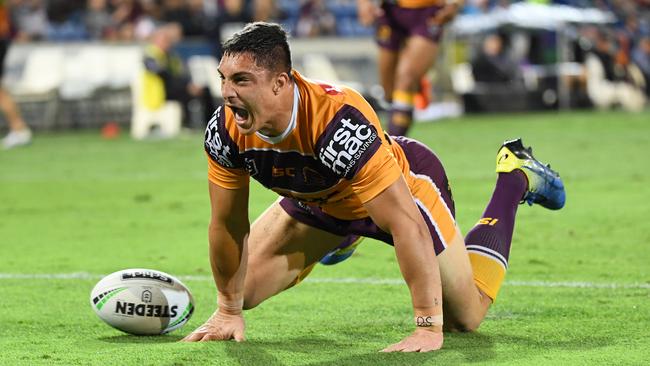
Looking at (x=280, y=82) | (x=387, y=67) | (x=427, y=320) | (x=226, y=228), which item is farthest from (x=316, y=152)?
(x=387, y=67)

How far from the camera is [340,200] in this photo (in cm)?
540

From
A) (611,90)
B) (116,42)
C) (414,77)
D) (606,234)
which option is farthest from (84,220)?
(611,90)

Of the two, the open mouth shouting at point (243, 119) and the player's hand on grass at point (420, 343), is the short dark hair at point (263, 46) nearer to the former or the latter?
the open mouth shouting at point (243, 119)

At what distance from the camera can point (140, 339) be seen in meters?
5.51

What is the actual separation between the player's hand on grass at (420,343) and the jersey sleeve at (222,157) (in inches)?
37.7

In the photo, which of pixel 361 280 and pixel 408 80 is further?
pixel 408 80

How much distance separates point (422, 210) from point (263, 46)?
4.14 feet

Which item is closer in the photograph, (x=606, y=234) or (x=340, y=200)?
(x=340, y=200)

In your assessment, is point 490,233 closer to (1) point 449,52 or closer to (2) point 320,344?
(2) point 320,344

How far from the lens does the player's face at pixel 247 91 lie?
468cm

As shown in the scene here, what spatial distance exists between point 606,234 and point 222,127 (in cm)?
436

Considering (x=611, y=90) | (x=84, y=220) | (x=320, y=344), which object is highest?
(x=320, y=344)

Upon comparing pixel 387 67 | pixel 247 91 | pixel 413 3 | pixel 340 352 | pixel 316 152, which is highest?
pixel 247 91

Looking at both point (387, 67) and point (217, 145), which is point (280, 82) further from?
point (387, 67)
